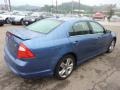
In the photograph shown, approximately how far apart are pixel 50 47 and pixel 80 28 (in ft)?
4.46

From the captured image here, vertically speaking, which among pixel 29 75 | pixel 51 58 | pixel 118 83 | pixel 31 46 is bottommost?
pixel 118 83

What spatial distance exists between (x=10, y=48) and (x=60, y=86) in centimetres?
147

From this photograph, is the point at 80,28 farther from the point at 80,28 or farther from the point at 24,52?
the point at 24,52

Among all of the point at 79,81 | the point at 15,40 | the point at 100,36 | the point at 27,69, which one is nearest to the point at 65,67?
the point at 79,81

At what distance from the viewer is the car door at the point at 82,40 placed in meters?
4.27

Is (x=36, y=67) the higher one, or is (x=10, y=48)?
(x=10, y=48)

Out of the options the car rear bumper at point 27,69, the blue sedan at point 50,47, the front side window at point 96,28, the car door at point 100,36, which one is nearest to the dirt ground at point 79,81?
the blue sedan at point 50,47

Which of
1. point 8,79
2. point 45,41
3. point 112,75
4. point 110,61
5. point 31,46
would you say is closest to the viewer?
point 31,46

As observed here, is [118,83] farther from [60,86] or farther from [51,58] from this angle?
[51,58]

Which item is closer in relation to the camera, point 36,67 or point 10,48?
point 36,67

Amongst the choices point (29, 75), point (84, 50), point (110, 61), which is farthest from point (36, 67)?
point (110, 61)

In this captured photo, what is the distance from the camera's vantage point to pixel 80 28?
4.62m

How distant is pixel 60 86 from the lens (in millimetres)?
3959

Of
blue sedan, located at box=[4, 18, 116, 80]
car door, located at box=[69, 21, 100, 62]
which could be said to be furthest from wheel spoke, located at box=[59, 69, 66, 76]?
car door, located at box=[69, 21, 100, 62]
